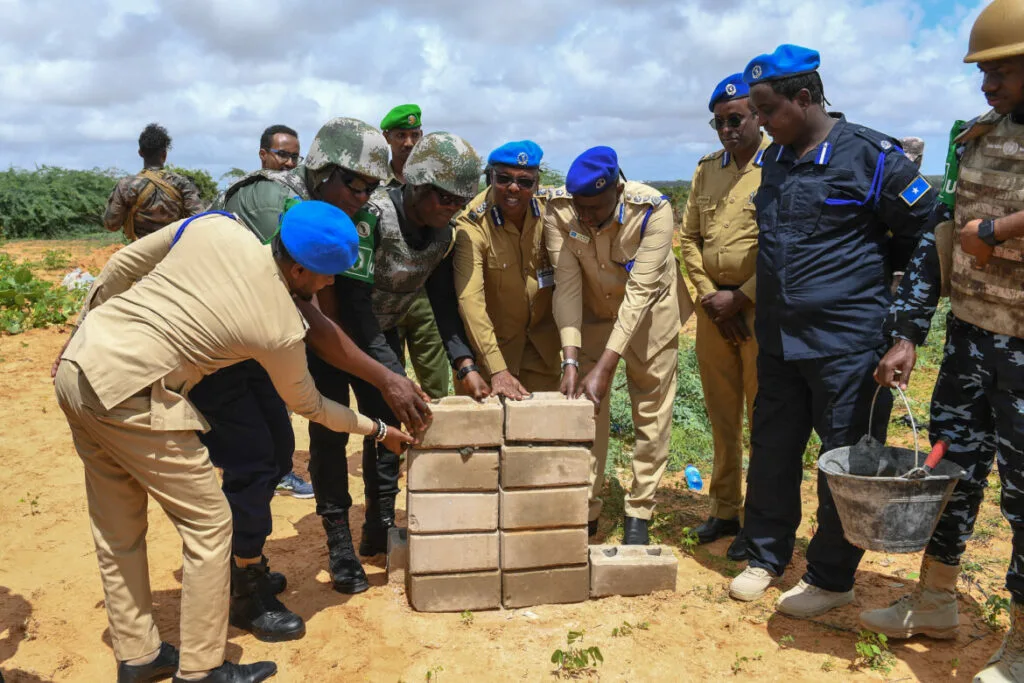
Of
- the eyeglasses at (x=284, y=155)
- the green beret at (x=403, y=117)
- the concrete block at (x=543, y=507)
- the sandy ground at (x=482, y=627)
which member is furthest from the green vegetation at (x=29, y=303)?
the concrete block at (x=543, y=507)

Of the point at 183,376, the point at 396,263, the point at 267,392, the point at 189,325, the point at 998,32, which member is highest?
the point at 998,32

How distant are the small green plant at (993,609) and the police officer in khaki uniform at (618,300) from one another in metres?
1.56

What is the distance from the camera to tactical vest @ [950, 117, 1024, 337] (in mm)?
2779

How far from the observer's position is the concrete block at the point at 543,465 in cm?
360

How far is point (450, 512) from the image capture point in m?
3.61

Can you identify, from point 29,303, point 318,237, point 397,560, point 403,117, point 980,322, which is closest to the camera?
point 318,237

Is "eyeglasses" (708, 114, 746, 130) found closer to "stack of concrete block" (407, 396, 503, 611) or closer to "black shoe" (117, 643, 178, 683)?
"stack of concrete block" (407, 396, 503, 611)

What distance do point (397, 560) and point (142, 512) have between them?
→ 4.06 ft

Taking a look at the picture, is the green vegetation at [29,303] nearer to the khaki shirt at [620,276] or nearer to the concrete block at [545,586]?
the khaki shirt at [620,276]

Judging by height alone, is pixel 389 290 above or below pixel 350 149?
below

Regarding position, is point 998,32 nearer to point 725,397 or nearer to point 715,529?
point 725,397

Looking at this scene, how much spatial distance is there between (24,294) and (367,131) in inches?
318

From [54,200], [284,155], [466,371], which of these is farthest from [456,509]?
[54,200]

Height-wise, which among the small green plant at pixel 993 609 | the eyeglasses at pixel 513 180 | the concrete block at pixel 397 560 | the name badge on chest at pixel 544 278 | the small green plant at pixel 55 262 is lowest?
the small green plant at pixel 993 609
